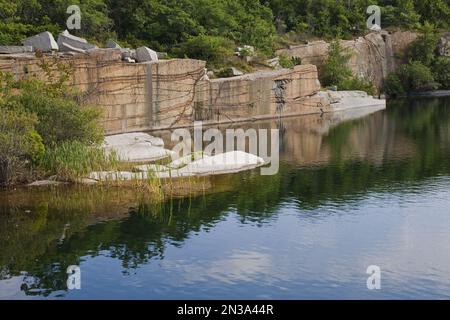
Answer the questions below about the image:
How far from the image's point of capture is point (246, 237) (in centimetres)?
2298

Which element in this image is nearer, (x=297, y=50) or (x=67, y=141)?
(x=67, y=141)

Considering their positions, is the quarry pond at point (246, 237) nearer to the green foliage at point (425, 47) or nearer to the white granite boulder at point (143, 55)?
the white granite boulder at point (143, 55)

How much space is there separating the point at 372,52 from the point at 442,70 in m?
7.14

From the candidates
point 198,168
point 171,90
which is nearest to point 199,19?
point 171,90

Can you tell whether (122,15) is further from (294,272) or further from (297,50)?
(294,272)

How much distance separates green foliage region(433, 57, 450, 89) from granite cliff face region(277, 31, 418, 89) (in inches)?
134

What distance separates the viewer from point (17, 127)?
27.9 m

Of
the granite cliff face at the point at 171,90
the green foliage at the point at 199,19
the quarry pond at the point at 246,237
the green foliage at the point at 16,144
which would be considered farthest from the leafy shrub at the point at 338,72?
the green foliage at the point at 16,144

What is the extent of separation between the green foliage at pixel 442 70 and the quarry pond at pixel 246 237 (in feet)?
126

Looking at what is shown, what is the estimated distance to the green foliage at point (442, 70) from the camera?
70.7 metres

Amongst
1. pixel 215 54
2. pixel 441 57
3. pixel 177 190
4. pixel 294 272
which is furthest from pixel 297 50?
pixel 294 272

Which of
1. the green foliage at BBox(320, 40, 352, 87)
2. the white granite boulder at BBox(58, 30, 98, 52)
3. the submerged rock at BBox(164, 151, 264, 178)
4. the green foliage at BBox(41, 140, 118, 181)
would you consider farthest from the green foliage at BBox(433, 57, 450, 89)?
the green foliage at BBox(41, 140, 118, 181)

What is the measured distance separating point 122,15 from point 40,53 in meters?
17.6

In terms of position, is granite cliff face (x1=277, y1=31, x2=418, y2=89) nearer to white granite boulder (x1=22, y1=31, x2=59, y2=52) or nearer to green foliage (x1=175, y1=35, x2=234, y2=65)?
green foliage (x1=175, y1=35, x2=234, y2=65)
